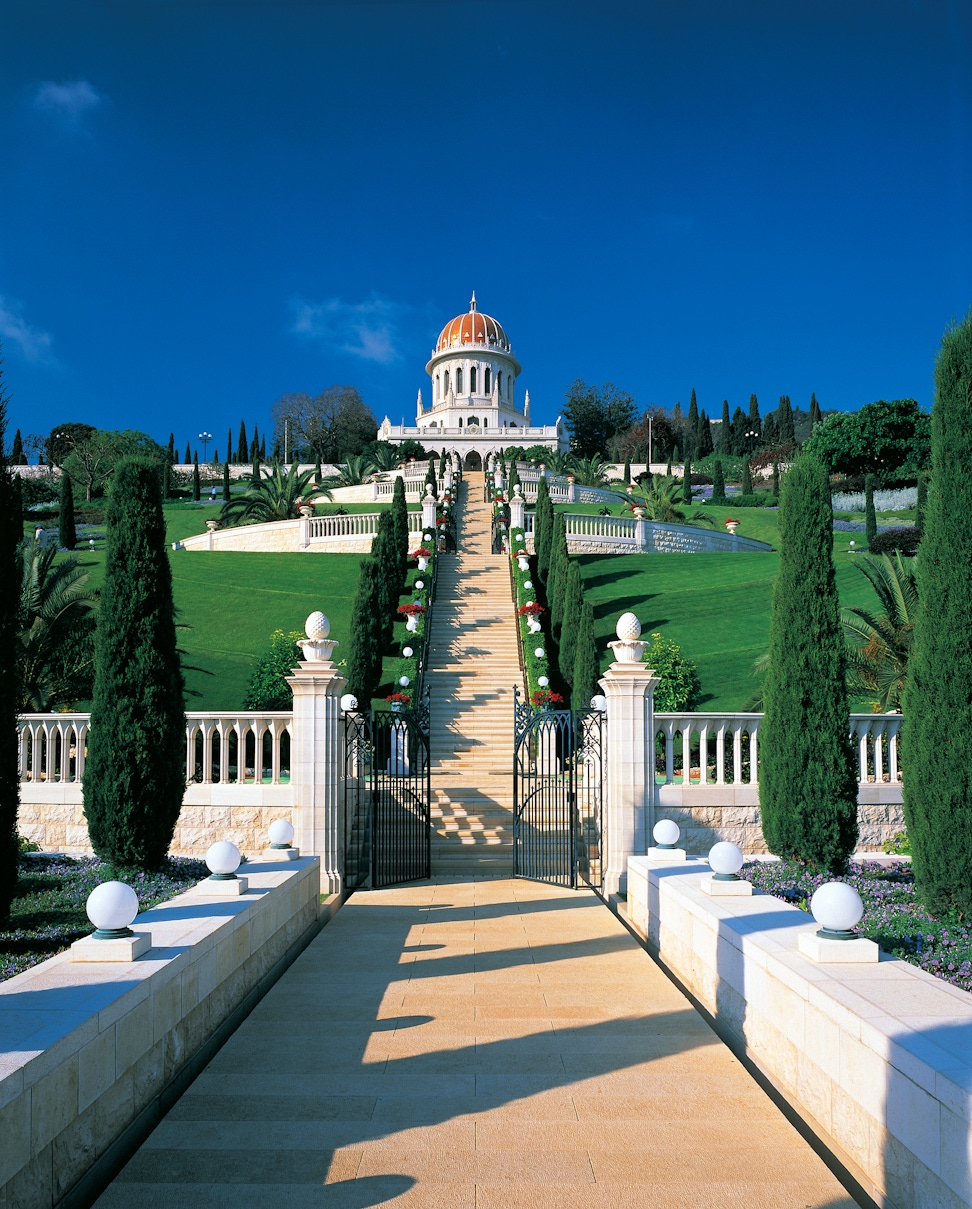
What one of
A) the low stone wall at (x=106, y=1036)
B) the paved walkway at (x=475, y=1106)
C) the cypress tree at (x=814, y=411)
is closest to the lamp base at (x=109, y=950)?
the low stone wall at (x=106, y=1036)

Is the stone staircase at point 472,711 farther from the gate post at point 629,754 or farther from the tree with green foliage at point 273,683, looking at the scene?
the tree with green foliage at point 273,683

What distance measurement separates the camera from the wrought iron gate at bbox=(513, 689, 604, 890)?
10.8 meters

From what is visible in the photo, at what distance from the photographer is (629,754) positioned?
10469mm

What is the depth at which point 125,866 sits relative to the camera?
8.70 m

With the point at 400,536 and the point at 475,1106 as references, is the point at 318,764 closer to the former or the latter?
the point at 475,1106

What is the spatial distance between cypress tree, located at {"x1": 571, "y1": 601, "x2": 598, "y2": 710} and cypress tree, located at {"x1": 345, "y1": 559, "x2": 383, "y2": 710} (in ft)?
13.4

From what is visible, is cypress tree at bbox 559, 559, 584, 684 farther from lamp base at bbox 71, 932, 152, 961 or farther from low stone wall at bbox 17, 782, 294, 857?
lamp base at bbox 71, 932, 152, 961

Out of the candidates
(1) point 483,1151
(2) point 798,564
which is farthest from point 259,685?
(1) point 483,1151

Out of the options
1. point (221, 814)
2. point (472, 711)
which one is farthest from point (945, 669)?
point (472, 711)

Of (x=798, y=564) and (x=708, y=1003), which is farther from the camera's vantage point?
(x=798, y=564)

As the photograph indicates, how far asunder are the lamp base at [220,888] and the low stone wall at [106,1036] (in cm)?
10

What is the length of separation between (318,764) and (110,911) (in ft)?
19.1

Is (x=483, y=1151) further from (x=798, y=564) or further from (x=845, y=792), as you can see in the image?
(x=798, y=564)

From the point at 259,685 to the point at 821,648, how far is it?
11.0m
